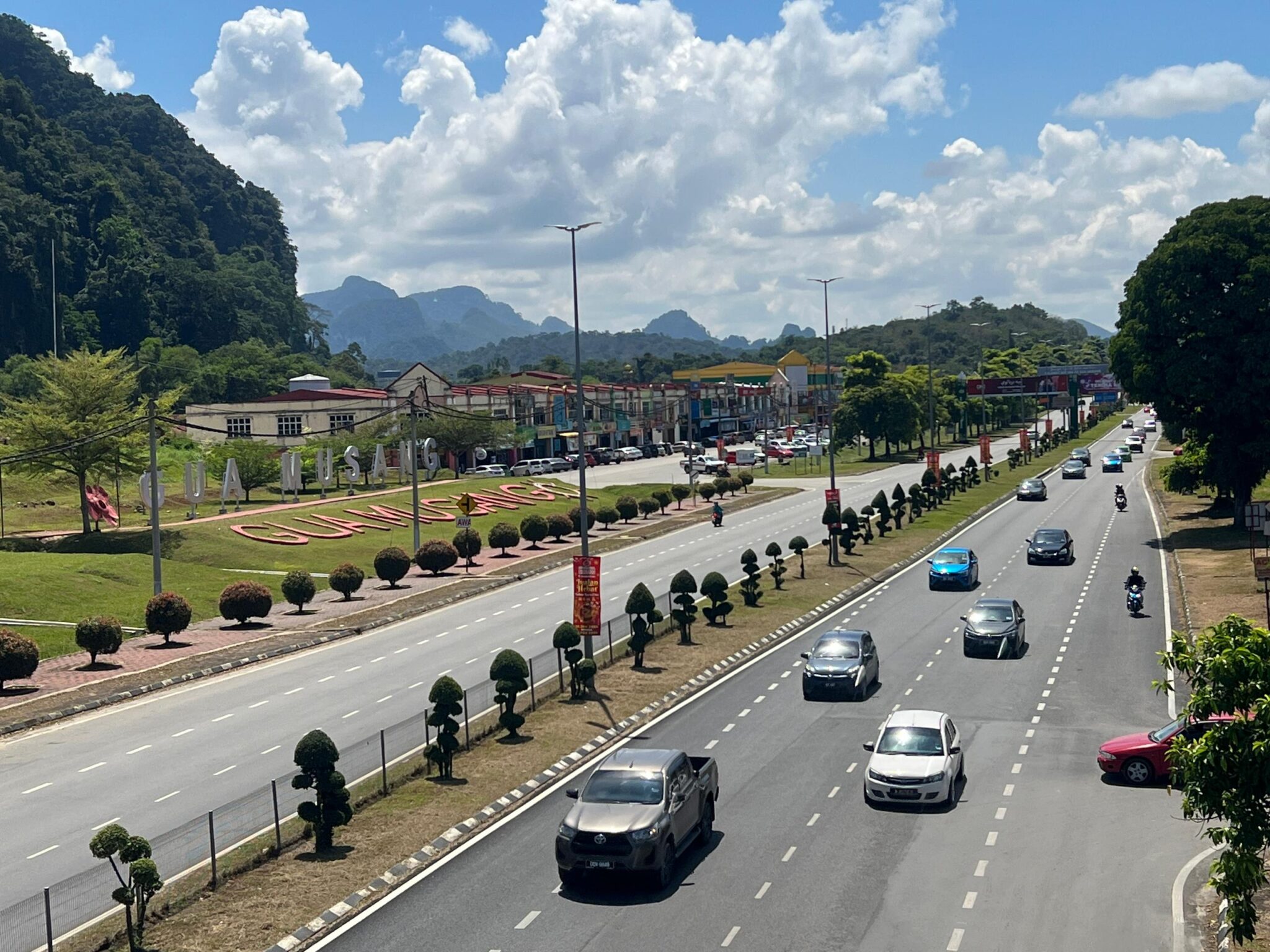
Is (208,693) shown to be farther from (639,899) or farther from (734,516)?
(734,516)

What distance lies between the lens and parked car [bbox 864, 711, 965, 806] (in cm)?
2567

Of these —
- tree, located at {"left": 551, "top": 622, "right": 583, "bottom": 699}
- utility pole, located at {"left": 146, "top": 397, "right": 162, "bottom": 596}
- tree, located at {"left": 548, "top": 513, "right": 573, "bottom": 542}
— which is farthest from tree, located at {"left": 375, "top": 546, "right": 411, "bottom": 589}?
tree, located at {"left": 551, "top": 622, "right": 583, "bottom": 699}

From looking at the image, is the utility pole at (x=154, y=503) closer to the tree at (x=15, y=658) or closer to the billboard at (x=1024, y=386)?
the tree at (x=15, y=658)

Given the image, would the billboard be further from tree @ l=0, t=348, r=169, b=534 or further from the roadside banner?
the roadside banner

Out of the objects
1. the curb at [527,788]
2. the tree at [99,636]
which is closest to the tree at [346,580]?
the tree at [99,636]

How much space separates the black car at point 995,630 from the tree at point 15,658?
28685mm

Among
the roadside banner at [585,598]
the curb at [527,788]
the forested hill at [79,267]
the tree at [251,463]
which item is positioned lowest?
the curb at [527,788]

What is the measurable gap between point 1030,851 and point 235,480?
65.1 m

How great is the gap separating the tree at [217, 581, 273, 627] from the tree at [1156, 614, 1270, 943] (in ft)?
131

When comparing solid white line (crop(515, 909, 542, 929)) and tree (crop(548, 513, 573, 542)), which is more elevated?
tree (crop(548, 513, 573, 542))

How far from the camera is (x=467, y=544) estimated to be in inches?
2608

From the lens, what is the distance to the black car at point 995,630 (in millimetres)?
41906

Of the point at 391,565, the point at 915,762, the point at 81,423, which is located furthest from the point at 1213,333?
the point at 81,423

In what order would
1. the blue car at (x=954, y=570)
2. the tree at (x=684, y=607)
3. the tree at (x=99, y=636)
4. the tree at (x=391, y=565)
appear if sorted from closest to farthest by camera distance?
1. the tree at (x=99, y=636)
2. the tree at (x=684, y=607)
3. the blue car at (x=954, y=570)
4. the tree at (x=391, y=565)
